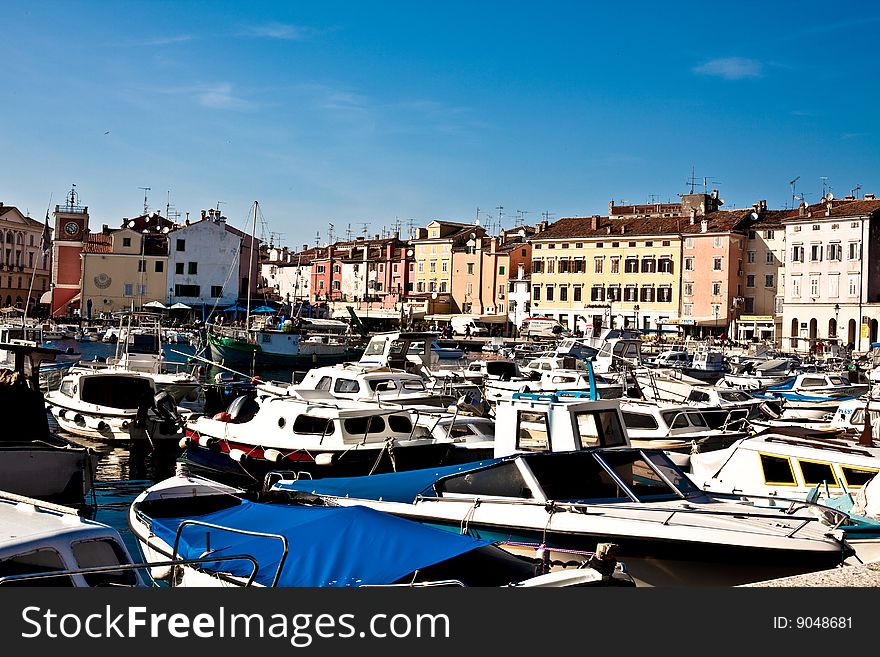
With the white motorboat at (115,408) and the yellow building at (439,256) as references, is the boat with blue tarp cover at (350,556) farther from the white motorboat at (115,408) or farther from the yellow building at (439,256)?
the yellow building at (439,256)

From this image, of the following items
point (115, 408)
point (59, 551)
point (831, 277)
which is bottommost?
point (115, 408)

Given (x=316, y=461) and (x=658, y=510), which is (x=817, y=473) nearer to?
(x=658, y=510)

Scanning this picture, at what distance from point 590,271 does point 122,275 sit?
42.8m

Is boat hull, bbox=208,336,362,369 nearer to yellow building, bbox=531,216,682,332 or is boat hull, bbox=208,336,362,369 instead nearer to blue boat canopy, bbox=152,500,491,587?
yellow building, bbox=531,216,682,332

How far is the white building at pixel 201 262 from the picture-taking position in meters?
93.8

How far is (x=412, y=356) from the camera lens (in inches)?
2111

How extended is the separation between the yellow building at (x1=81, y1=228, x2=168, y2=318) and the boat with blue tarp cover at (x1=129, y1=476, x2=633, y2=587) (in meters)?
84.8

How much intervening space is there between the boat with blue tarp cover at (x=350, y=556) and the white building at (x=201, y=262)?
83810 millimetres

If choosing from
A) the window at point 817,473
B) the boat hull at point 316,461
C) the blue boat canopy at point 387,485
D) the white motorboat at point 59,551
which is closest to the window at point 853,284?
the boat hull at point 316,461

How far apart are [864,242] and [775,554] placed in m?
71.8

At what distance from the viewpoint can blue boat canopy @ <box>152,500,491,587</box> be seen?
9531mm

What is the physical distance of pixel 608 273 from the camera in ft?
299

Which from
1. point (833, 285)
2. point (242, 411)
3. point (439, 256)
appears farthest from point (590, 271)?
point (242, 411)
